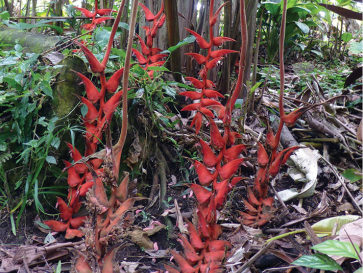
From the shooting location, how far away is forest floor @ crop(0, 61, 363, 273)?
Result: 113cm

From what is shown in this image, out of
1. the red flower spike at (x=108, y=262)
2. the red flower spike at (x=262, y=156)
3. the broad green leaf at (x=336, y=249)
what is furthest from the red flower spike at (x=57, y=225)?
the broad green leaf at (x=336, y=249)

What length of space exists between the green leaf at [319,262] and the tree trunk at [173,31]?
1.25m

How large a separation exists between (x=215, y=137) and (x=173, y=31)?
0.94 m

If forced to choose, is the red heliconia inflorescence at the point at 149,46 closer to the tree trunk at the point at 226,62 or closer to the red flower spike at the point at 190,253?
the tree trunk at the point at 226,62

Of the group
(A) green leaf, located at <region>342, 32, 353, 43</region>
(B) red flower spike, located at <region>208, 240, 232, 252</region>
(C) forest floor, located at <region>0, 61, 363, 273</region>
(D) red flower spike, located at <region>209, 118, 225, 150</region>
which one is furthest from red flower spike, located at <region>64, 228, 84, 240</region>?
(A) green leaf, located at <region>342, 32, 353, 43</region>

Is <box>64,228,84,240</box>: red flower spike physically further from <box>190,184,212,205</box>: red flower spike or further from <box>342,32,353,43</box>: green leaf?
<box>342,32,353,43</box>: green leaf

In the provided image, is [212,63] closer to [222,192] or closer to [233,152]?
[233,152]

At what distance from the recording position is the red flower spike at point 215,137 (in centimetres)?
104

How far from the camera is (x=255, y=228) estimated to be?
4.18 feet

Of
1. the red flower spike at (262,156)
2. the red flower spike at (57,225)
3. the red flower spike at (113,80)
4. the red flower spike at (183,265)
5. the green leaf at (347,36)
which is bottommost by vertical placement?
the red flower spike at (57,225)

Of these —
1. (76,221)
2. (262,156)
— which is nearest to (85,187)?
(76,221)

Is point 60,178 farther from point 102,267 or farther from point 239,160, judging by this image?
point 239,160

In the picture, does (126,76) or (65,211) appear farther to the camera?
(65,211)

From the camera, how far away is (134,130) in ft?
5.21
